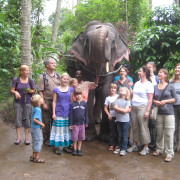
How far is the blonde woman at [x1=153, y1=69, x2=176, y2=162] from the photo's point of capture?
394cm

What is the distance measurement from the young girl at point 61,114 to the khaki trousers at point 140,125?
1.20 meters

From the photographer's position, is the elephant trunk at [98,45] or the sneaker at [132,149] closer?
the elephant trunk at [98,45]

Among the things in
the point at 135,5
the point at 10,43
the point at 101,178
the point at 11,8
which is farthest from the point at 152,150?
the point at 135,5

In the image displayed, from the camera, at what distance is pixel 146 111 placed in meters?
4.06

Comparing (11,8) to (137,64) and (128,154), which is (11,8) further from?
(128,154)

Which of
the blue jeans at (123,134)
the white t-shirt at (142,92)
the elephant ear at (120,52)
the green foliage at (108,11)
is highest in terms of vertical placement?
the green foliage at (108,11)

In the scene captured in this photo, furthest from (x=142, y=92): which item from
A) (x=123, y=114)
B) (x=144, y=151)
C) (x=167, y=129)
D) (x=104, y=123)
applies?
(x=104, y=123)

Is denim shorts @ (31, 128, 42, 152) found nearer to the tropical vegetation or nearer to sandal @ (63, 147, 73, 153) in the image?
sandal @ (63, 147, 73, 153)

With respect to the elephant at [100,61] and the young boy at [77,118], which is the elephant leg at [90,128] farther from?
the young boy at [77,118]

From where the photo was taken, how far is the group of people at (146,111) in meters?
3.97

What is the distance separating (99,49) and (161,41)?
2524mm

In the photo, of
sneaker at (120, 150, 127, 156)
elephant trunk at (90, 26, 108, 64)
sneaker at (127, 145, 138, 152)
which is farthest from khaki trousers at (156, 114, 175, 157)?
elephant trunk at (90, 26, 108, 64)

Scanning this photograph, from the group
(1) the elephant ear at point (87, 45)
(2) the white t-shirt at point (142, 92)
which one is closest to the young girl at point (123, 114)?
(2) the white t-shirt at point (142, 92)

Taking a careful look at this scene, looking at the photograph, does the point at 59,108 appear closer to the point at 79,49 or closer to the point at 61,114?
the point at 61,114
